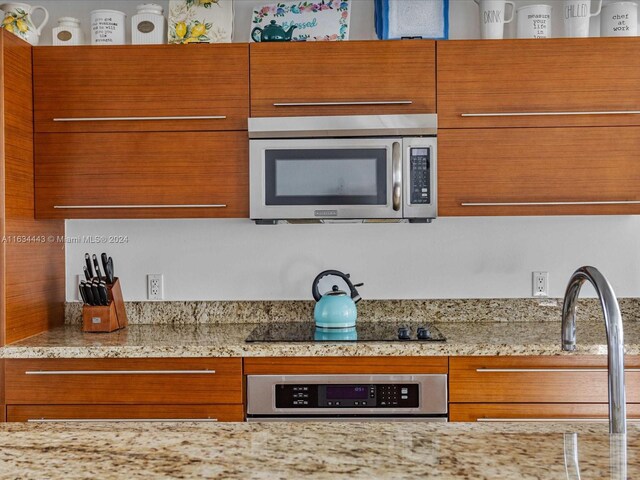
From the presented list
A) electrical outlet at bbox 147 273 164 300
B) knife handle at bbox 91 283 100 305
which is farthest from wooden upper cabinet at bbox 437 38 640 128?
knife handle at bbox 91 283 100 305

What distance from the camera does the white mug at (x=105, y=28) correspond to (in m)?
2.79

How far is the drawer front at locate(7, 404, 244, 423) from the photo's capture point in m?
2.39

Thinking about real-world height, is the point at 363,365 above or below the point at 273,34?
below

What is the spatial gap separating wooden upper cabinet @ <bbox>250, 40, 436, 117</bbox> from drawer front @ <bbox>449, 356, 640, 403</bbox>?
1025 millimetres

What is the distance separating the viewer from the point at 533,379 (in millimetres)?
2361

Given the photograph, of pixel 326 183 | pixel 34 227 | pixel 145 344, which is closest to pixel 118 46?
pixel 34 227

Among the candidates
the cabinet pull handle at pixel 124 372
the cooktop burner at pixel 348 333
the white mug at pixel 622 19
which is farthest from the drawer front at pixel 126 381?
the white mug at pixel 622 19

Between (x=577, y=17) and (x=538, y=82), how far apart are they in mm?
364

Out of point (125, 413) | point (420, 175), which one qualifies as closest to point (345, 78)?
point (420, 175)

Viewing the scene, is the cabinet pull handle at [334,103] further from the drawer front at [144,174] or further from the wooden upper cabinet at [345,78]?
the drawer front at [144,174]

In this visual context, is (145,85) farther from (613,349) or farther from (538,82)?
(613,349)

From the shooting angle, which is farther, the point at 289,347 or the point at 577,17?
the point at 577,17

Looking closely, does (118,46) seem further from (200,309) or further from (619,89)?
(619,89)

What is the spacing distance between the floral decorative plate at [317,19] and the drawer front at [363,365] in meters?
1.36
